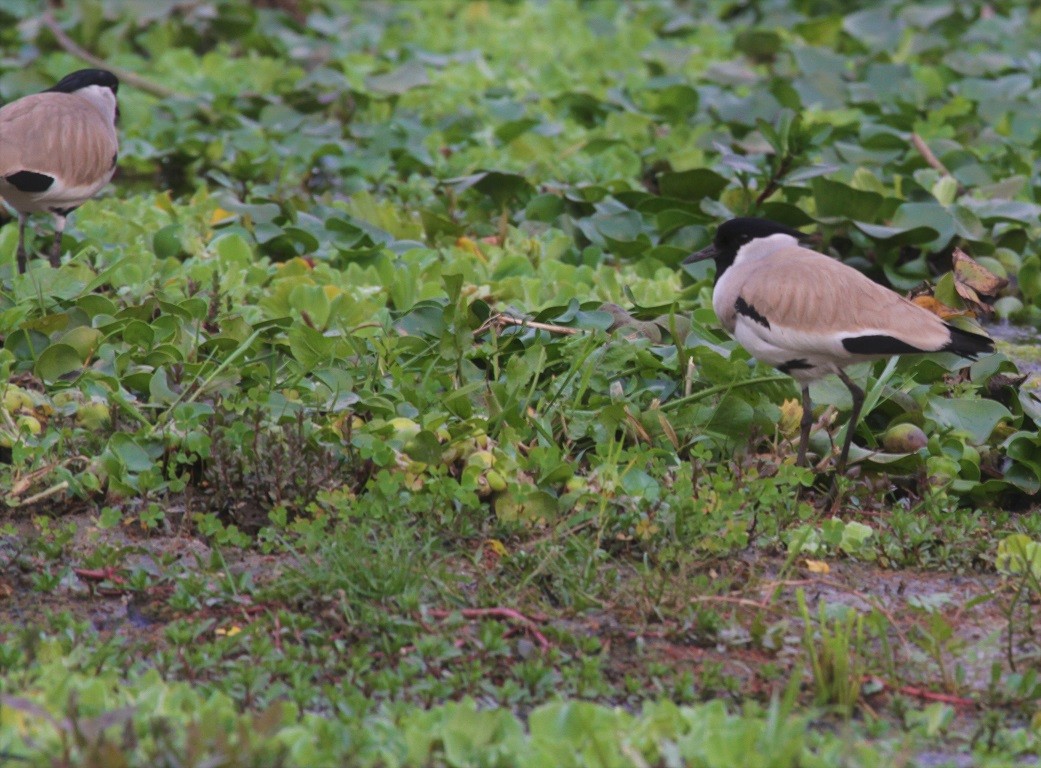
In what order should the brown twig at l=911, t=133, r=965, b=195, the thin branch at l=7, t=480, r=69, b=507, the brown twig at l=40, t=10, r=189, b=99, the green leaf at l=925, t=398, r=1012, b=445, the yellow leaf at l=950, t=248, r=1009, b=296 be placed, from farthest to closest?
1. the brown twig at l=40, t=10, r=189, b=99
2. the brown twig at l=911, t=133, r=965, b=195
3. the yellow leaf at l=950, t=248, r=1009, b=296
4. the green leaf at l=925, t=398, r=1012, b=445
5. the thin branch at l=7, t=480, r=69, b=507

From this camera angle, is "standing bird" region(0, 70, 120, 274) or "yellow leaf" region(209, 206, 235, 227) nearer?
"standing bird" region(0, 70, 120, 274)

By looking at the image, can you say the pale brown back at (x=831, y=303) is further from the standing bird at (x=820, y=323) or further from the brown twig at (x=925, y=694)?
the brown twig at (x=925, y=694)

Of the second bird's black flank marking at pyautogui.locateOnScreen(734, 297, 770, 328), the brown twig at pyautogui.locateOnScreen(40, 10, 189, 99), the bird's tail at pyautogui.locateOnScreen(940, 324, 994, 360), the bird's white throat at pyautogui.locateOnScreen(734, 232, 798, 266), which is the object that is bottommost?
the brown twig at pyautogui.locateOnScreen(40, 10, 189, 99)

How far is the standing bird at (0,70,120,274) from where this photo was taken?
17.4 ft

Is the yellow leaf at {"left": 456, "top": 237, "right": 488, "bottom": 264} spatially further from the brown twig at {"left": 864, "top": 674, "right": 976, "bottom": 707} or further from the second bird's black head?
the brown twig at {"left": 864, "top": 674, "right": 976, "bottom": 707}

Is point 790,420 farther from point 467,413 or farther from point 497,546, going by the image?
point 497,546

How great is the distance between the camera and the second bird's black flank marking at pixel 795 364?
4316mm

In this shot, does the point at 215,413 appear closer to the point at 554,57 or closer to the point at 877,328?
the point at 877,328

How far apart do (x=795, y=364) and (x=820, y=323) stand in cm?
17

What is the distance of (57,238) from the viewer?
554 cm

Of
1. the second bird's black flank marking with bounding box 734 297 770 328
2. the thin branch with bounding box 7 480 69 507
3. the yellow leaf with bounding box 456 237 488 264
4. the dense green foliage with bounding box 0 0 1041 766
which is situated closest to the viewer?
the dense green foliage with bounding box 0 0 1041 766

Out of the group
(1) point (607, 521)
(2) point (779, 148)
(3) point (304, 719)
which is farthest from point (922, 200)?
(3) point (304, 719)

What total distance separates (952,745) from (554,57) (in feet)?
22.2

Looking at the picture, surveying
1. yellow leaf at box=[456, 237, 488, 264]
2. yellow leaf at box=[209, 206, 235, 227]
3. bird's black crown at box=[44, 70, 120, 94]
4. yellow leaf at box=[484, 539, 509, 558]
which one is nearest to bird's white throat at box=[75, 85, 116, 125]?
bird's black crown at box=[44, 70, 120, 94]
